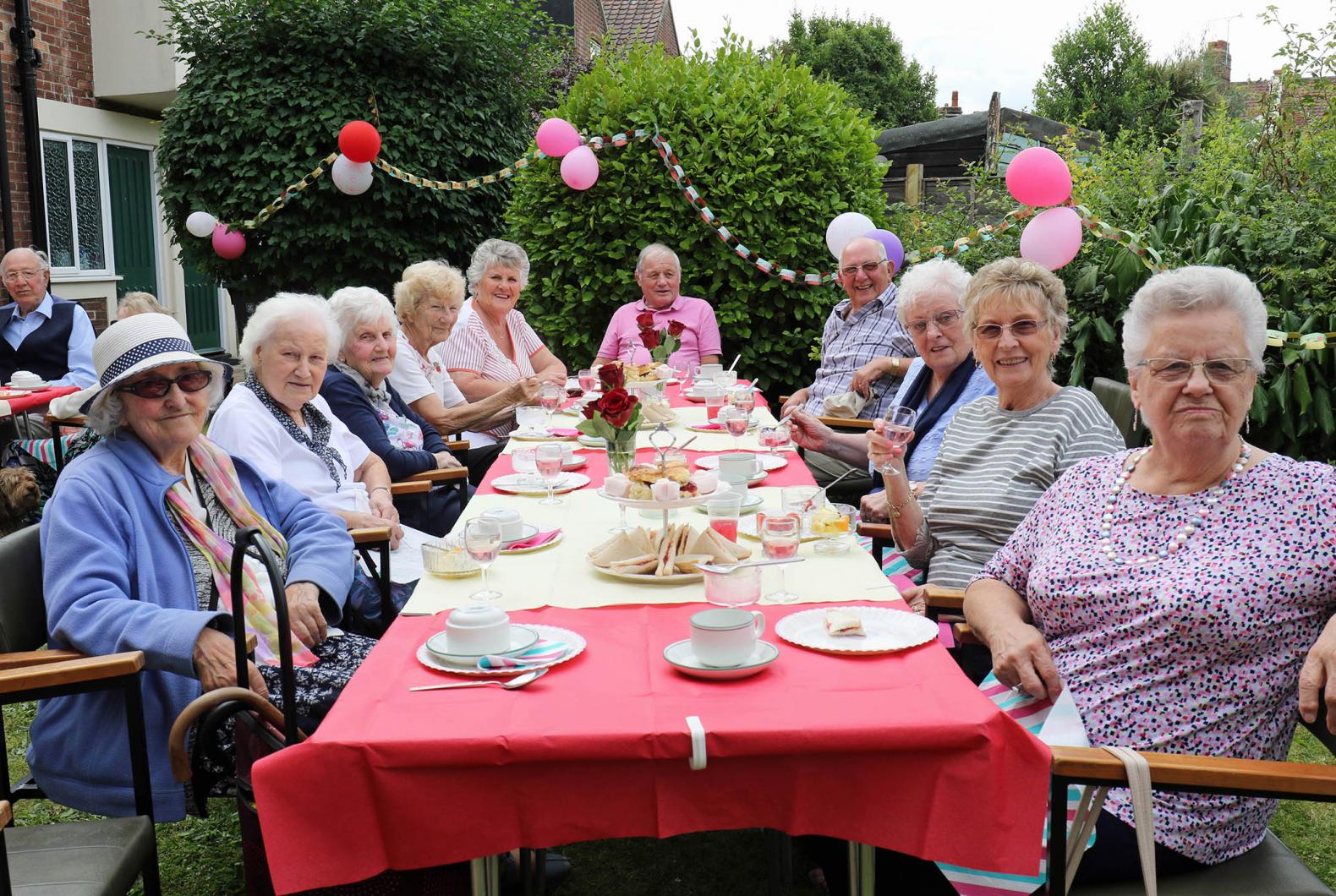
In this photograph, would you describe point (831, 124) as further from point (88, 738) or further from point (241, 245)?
point (88, 738)

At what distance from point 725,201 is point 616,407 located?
4.68m

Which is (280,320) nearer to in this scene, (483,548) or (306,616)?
(306,616)

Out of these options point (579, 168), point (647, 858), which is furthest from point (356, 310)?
point (579, 168)

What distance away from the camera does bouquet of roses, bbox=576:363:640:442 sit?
10.5ft

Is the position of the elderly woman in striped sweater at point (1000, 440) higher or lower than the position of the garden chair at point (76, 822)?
higher

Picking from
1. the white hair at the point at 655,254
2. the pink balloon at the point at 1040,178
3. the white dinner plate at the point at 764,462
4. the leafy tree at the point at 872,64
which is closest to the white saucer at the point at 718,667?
the white dinner plate at the point at 764,462

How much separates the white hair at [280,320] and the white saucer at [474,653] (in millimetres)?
1821

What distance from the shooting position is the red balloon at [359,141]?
333 inches

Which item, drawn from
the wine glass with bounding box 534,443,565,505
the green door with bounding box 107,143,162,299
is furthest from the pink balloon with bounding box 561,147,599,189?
the green door with bounding box 107,143,162,299

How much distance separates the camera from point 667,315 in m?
6.92

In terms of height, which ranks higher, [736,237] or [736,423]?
[736,237]

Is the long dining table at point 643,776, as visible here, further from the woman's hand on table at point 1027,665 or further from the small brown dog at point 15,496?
the small brown dog at point 15,496

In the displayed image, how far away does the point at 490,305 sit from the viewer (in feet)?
20.1

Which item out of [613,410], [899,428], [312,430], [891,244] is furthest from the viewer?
[891,244]
